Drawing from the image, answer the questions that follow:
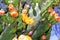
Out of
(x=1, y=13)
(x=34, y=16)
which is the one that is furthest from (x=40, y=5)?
(x=1, y=13)

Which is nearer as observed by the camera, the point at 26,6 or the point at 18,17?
the point at 18,17

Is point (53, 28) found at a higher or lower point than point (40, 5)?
lower

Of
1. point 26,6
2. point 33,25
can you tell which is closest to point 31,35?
point 33,25

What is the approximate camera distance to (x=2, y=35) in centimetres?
63

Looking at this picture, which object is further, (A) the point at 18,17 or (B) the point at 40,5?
(B) the point at 40,5

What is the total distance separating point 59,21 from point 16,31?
16 centimetres

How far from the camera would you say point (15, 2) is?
0.66 metres

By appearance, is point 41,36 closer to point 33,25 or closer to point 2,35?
point 33,25

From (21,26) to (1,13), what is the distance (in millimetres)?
86

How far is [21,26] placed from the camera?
634mm

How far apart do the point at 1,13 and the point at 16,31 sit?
0.10m

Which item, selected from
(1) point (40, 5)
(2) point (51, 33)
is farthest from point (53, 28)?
(1) point (40, 5)

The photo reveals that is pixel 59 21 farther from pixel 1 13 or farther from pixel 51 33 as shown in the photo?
pixel 1 13

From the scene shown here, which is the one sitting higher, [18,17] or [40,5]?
[40,5]
